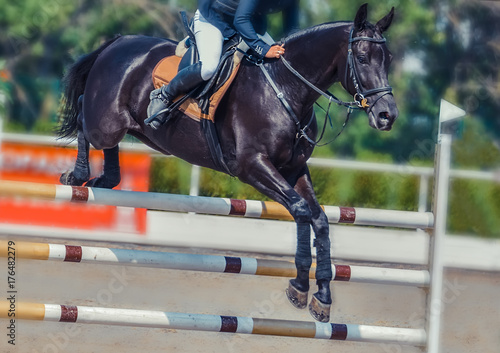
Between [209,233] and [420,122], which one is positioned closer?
[209,233]

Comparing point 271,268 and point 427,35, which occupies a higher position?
point 427,35

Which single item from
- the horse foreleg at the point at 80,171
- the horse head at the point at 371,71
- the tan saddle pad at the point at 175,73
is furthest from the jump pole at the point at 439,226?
the horse foreleg at the point at 80,171

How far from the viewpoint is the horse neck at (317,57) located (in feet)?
12.4

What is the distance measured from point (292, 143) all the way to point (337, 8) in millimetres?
11721

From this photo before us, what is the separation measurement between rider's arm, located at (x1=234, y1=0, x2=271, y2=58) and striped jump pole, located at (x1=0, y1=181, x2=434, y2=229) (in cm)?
77

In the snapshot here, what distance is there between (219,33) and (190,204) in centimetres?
92

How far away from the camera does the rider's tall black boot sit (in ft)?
12.8

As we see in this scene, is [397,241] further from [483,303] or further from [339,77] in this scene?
[339,77]

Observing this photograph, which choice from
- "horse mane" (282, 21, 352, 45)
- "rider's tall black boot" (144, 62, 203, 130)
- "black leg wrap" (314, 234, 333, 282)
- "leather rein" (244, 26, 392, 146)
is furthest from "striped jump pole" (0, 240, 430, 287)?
"horse mane" (282, 21, 352, 45)

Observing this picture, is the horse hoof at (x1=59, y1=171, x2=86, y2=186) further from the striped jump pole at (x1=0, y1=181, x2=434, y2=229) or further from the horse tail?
the striped jump pole at (x1=0, y1=181, x2=434, y2=229)

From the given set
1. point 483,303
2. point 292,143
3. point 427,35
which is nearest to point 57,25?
point 427,35

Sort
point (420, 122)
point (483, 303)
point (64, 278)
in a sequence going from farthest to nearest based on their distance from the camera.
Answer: point (420, 122) < point (483, 303) < point (64, 278)

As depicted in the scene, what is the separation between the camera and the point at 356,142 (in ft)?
52.6

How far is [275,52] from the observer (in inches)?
151
